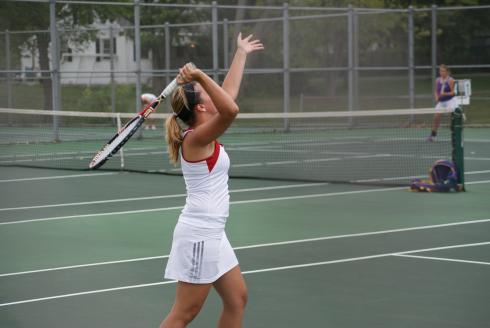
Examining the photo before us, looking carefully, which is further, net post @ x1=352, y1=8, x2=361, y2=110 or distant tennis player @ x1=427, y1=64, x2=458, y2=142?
net post @ x1=352, y1=8, x2=361, y2=110

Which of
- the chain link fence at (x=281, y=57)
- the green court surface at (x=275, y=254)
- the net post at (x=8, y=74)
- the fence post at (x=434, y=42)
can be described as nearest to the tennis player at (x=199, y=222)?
the green court surface at (x=275, y=254)

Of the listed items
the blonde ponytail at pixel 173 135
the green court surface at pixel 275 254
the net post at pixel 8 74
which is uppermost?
the net post at pixel 8 74

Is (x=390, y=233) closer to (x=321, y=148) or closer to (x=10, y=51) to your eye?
(x=321, y=148)

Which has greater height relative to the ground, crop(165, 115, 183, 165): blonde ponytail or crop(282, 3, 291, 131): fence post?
crop(282, 3, 291, 131): fence post

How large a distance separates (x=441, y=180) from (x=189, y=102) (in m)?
9.06

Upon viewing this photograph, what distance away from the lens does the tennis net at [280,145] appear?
16312mm

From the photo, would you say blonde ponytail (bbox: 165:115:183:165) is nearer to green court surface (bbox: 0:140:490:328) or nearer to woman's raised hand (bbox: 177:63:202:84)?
woman's raised hand (bbox: 177:63:202:84)

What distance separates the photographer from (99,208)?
12453 mm

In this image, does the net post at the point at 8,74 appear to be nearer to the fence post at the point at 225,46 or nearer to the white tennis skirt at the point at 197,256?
the fence post at the point at 225,46

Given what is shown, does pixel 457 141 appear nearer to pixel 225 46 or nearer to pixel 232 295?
pixel 232 295

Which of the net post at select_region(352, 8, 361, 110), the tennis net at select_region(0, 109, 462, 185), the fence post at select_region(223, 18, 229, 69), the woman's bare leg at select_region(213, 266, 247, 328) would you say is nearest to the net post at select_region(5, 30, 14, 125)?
the tennis net at select_region(0, 109, 462, 185)

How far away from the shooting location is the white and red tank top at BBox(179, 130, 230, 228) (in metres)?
5.12

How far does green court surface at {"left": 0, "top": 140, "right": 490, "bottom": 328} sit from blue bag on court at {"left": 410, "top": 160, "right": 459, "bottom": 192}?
0.62ft

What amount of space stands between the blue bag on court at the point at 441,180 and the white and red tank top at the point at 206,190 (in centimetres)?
873
